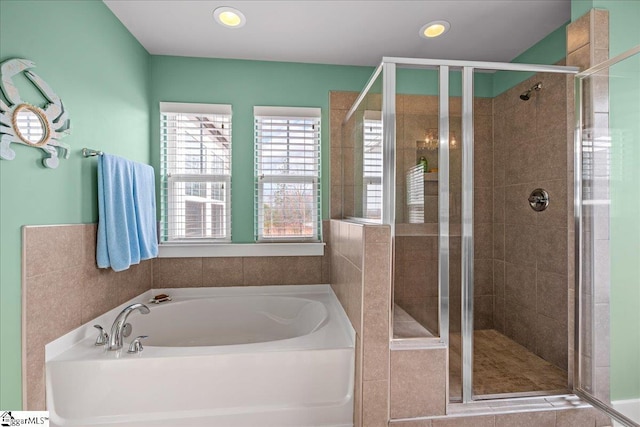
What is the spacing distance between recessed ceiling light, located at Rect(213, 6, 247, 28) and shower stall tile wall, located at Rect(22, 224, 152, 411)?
1485 millimetres

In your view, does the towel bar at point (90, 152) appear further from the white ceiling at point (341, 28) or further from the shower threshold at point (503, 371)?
the shower threshold at point (503, 371)

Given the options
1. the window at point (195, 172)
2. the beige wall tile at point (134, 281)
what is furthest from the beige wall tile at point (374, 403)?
the beige wall tile at point (134, 281)

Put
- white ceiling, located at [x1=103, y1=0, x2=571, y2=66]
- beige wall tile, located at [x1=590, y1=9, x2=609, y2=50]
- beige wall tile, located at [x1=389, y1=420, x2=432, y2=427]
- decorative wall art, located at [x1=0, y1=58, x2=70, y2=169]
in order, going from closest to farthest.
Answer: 1. decorative wall art, located at [x1=0, y1=58, x2=70, y2=169]
2. beige wall tile, located at [x1=389, y1=420, x2=432, y2=427]
3. beige wall tile, located at [x1=590, y1=9, x2=609, y2=50]
4. white ceiling, located at [x1=103, y1=0, x2=571, y2=66]

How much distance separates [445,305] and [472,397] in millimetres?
503

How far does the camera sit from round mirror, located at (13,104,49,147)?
1333 millimetres

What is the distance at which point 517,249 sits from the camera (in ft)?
5.63

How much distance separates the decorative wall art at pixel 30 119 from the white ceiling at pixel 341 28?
849 mm

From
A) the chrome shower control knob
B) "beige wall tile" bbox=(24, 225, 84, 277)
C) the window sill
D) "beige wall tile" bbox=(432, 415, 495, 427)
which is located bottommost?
"beige wall tile" bbox=(432, 415, 495, 427)

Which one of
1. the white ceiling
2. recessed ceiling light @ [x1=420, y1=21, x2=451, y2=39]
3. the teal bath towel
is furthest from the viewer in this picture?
recessed ceiling light @ [x1=420, y1=21, x2=451, y2=39]

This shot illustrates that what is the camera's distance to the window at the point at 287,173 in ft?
8.70

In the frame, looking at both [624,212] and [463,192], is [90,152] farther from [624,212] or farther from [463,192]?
[624,212]

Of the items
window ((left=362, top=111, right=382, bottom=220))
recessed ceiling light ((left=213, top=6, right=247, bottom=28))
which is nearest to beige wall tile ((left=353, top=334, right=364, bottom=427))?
window ((left=362, top=111, right=382, bottom=220))

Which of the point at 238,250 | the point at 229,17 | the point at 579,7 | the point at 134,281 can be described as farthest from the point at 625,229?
the point at 134,281

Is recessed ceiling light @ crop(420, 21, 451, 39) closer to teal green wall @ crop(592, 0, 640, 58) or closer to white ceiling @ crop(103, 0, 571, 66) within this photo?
white ceiling @ crop(103, 0, 571, 66)
